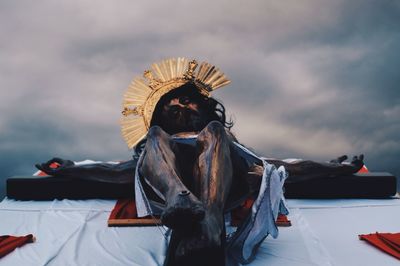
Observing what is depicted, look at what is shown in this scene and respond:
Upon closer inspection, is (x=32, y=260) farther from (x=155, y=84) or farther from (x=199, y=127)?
(x=155, y=84)

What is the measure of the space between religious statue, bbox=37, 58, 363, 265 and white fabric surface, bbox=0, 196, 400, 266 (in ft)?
0.92

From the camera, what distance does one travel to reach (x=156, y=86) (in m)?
4.35

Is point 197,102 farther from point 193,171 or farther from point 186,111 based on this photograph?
point 193,171

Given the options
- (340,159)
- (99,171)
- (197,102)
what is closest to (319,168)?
(340,159)

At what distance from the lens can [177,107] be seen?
404cm

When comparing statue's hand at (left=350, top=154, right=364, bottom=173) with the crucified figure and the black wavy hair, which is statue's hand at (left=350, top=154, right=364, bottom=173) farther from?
the black wavy hair

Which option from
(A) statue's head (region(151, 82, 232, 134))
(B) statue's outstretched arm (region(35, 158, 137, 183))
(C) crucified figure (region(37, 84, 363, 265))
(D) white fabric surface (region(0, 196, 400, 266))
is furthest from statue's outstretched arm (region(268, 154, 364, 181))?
(B) statue's outstretched arm (region(35, 158, 137, 183))

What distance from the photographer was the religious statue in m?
2.05

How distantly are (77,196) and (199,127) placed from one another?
4.72 ft

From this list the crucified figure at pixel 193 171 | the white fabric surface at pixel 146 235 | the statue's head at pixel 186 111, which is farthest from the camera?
the statue's head at pixel 186 111

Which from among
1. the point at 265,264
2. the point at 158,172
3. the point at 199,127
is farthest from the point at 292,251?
the point at 199,127

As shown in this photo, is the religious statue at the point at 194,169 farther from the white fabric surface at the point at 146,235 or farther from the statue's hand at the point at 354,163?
the white fabric surface at the point at 146,235

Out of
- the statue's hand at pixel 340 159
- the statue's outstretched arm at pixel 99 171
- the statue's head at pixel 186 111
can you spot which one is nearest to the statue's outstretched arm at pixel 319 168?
the statue's hand at pixel 340 159

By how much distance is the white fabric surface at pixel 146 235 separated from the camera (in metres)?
2.79
